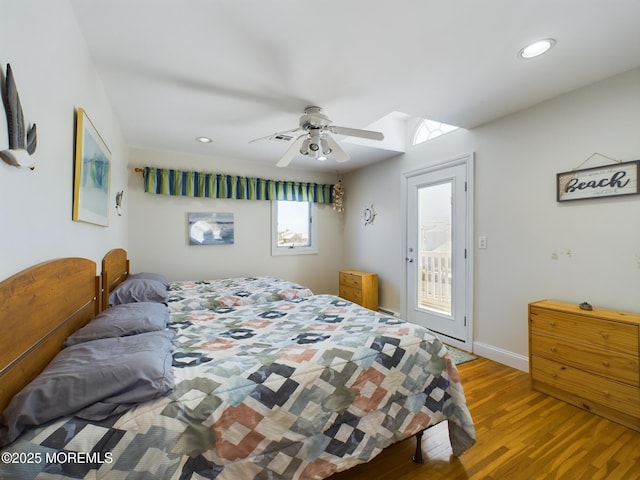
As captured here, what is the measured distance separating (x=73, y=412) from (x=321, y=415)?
3.05 ft

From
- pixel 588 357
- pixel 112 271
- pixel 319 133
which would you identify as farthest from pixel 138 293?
pixel 588 357

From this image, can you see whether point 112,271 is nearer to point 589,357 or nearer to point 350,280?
point 350,280

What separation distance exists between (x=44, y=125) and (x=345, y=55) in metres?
1.65

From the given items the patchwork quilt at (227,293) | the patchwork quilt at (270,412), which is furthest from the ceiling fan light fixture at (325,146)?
the patchwork quilt at (270,412)

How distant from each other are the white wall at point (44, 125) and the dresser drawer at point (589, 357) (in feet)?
10.5

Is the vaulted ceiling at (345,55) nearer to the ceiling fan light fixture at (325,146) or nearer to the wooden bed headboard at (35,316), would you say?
the ceiling fan light fixture at (325,146)

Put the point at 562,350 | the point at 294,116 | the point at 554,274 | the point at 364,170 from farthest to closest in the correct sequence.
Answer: the point at 364,170 < the point at 294,116 < the point at 554,274 < the point at 562,350

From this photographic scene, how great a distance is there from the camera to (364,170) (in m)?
4.74

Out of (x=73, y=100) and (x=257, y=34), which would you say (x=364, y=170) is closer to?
(x=257, y=34)

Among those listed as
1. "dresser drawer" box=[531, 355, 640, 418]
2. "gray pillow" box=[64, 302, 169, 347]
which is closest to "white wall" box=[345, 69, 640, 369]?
"dresser drawer" box=[531, 355, 640, 418]

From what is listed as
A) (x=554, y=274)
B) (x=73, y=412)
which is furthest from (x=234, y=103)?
(x=554, y=274)

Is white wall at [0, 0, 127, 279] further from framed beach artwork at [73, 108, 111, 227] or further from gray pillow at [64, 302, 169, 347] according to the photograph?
gray pillow at [64, 302, 169, 347]

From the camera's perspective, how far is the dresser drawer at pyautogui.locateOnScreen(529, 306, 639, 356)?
188 centimetres

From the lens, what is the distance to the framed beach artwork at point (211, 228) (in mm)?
4066
